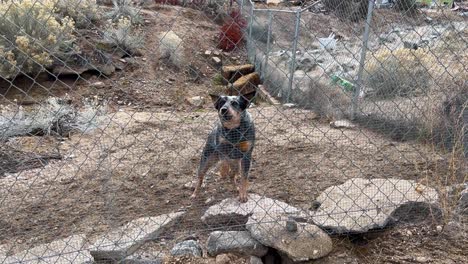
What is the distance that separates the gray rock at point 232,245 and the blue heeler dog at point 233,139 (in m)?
0.63

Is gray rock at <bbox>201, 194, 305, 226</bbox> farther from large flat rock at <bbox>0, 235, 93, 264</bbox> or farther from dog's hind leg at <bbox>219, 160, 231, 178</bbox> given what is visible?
large flat rock at <bbox>0, 235, 93, 264</bbox>

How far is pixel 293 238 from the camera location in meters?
2.99

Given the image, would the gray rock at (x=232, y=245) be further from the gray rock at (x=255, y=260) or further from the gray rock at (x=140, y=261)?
the gray rock at (x=140, y=261)

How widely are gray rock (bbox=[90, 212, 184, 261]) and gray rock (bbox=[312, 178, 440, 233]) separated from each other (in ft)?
3.51

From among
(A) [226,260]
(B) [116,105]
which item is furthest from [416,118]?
(B) [116,105]

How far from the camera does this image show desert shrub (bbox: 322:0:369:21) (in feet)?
27.6

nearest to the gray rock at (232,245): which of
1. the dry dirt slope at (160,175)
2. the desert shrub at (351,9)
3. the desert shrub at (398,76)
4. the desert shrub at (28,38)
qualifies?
the dry dirt slope at (160,175)

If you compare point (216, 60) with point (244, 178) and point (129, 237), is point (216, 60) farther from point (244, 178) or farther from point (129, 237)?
point (129, 237)

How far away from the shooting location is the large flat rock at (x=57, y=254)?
9.21ft

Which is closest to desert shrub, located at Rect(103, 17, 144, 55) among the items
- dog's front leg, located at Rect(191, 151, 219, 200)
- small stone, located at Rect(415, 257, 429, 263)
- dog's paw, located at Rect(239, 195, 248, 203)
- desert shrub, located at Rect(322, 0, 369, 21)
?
desert shrub, located at Rect(322, 0, 369, 21)

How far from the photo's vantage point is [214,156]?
12.9 ft

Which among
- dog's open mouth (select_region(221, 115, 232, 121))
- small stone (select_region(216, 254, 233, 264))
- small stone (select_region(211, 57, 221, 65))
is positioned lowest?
small stone (select_region(211, 57, 221, 65))

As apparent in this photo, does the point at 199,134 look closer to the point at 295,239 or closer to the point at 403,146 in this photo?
the point at 403,146

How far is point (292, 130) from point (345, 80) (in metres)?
1.43
